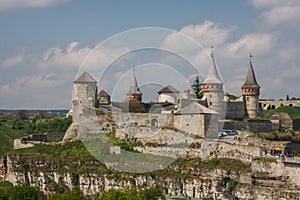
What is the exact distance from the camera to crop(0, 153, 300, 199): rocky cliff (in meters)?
48.4

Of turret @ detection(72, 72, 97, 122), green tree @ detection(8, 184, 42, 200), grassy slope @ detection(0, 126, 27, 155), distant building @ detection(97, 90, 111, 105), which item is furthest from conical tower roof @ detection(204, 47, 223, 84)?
grassy slope @ detection(0, 126, 27, 155)

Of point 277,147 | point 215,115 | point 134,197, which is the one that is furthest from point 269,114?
point 134,197

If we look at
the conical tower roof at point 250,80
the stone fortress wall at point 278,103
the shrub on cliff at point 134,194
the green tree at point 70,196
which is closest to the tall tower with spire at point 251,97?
the conical tower roof at point 250,80

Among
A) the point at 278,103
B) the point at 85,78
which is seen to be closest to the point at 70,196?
the point at 85,78

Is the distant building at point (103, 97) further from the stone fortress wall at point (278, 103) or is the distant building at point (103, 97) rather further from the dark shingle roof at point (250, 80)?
the stone fortress wall at point (278, 103)

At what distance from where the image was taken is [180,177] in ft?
173

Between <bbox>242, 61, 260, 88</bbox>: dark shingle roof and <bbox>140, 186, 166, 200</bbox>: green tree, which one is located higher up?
<bbox>242, 61, 260, 88</bbox>: dark shingle roof

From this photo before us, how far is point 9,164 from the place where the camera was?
64000mm

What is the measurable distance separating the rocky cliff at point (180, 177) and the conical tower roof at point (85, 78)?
10410 mm

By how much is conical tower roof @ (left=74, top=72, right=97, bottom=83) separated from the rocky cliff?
34.2 feet

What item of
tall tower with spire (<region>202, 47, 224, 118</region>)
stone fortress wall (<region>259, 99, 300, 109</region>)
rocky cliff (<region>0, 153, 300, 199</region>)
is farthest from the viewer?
Result: stone fortress wall (<region>259, 99, 300, 109</region>)

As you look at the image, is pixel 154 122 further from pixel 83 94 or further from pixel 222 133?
pixel 83 94

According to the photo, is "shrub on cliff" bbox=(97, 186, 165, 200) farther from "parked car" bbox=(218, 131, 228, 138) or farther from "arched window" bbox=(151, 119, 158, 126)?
"arched window" bbox=(151, 119, 158, 126)

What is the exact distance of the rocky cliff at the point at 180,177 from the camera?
159ft
